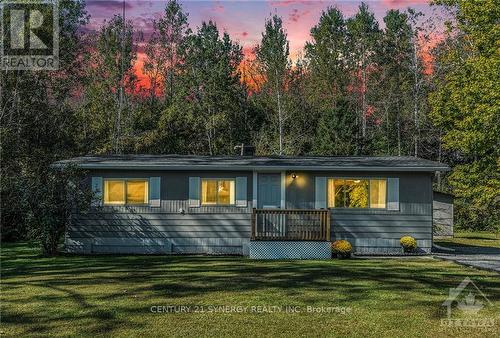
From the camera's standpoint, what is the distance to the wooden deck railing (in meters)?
18.2

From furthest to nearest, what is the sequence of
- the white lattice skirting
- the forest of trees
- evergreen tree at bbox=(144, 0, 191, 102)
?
evergreen tree at bbox=(144, 0, 191, 102)
the forest of trees
the white lattice skirting

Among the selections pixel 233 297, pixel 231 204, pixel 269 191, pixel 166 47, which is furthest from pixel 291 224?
pixel 166 47

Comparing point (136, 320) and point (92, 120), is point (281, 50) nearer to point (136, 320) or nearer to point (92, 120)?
point (92, 120)

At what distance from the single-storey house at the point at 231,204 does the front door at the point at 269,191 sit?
0.04 meters

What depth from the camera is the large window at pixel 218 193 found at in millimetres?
19422

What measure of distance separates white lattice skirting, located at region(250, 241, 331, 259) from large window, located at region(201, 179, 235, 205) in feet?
7.41

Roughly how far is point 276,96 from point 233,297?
31.1m

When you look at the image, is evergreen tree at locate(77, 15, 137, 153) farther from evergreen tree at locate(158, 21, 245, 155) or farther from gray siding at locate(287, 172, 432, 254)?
gray siding at locate(287, 172, 432, 254)

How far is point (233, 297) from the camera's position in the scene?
33.8 feet

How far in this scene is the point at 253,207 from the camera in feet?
63.1

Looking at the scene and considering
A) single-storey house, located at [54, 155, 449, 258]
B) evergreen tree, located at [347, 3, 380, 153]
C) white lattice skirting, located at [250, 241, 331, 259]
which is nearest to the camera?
white lattice skirting, located at [250, 241, 331, 259]

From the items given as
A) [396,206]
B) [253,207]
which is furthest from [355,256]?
[253,207]

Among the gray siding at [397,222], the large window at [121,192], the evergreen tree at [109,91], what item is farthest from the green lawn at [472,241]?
the evergreen tree at [109,91]

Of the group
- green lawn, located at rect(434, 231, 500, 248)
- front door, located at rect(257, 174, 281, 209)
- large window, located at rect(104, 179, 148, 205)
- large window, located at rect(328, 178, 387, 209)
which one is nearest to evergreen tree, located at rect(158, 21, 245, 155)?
green lawn, located at rect(434, 231, 500, 248)
